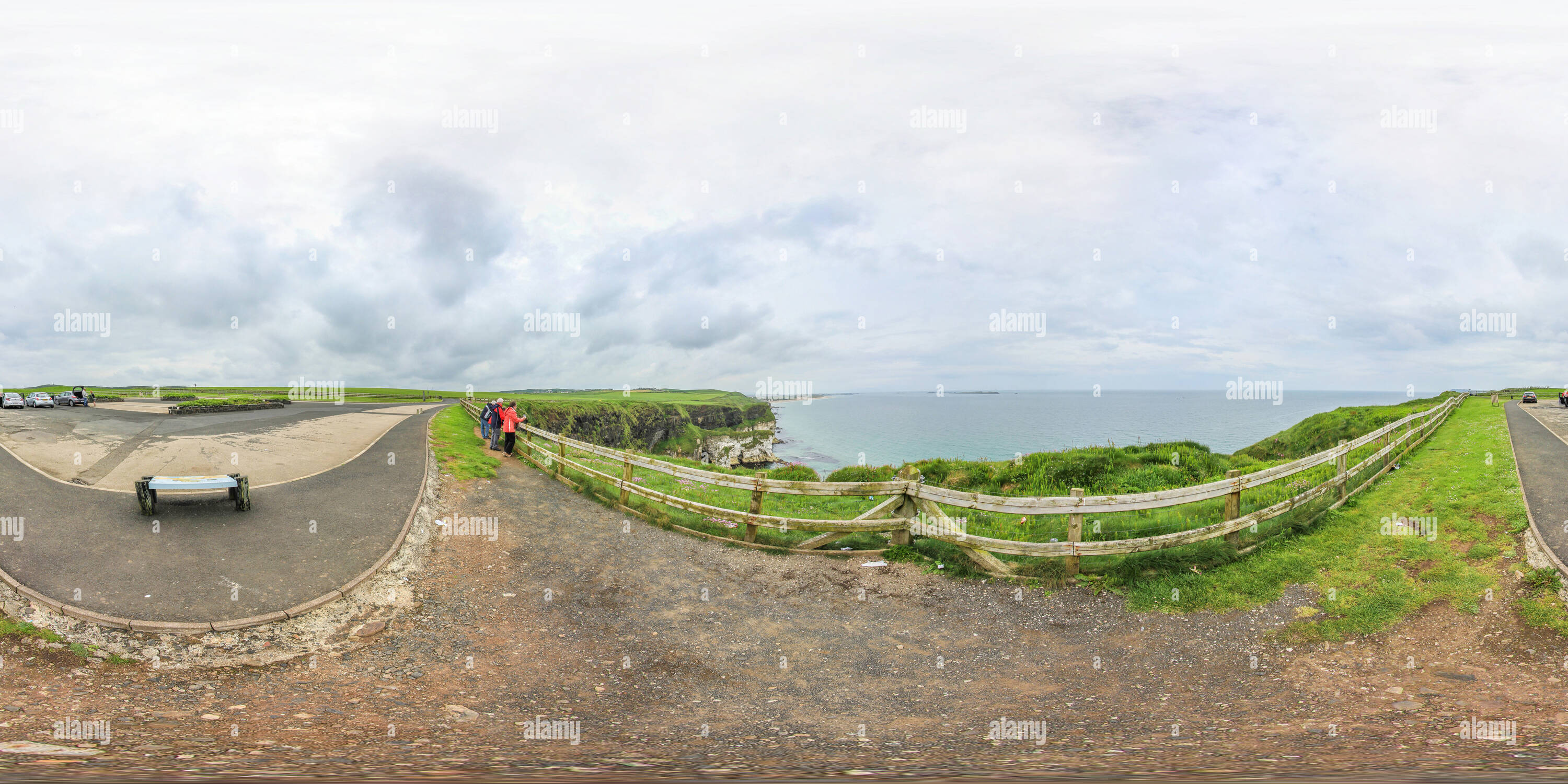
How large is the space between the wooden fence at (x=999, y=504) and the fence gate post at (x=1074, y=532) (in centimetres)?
1

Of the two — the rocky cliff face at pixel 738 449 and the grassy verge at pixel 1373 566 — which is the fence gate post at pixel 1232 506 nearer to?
the grassy verge at pixel 1373 566

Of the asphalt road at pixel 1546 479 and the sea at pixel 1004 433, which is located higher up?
the asphalt road at pixel 1546 479

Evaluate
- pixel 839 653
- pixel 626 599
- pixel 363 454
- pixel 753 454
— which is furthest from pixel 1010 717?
pixel 753 454

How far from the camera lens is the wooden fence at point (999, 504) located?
28.5 ft

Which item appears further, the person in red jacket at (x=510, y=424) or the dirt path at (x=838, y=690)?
the person in red jacket at (x=510, y=424)

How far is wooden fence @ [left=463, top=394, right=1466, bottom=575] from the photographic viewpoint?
870 centimetres

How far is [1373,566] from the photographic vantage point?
8.03 meters

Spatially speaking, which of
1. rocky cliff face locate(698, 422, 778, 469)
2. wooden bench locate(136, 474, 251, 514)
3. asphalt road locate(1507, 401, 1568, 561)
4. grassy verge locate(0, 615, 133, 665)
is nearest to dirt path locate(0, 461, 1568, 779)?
grassy verge locate(0, 615, 133, 665)

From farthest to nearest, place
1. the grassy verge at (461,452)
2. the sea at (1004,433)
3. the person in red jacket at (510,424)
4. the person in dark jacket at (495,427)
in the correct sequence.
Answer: the sea at (1004,433), the person in dark jacket at (495,427), the person in red jacket at (510,424), the grassy verge at (461,452)

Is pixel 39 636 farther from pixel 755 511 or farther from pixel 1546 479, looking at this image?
pixel 1546 479

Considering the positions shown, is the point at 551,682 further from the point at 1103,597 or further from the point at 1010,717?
the point at 1103,597

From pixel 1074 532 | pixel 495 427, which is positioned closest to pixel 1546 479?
pixel 1074 532

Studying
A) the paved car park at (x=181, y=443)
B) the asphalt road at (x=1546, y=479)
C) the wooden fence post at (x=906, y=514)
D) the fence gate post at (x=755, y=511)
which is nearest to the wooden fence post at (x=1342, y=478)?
the asphalt road at (x=1546, y=479)

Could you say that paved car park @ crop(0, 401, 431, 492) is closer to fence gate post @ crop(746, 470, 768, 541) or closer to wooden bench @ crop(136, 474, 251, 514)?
wooden bench @ crop(136, 474, 251, 514)
